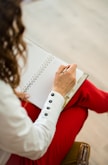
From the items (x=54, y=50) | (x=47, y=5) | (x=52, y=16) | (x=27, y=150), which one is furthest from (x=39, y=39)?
(x=27, y=150)

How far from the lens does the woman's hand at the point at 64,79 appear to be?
930 mm

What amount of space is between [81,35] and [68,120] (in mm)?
1086

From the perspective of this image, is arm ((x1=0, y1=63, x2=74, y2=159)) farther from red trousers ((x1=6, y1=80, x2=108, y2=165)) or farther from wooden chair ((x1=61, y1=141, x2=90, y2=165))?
wooden chair ((x1=61, y1=141, x2=90, y2=165))

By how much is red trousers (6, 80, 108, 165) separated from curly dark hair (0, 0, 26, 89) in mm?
267

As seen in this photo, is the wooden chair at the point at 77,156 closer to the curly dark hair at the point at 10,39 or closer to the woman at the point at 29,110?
the woman at the point at 29,110

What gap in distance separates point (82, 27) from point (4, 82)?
145cm

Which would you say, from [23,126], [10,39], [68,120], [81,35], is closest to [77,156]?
[68,120]

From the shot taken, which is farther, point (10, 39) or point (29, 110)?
point (29, 110)

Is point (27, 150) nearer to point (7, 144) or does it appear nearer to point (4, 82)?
point (7, 144)

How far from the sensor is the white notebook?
962mm

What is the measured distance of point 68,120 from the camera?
0.97 metres

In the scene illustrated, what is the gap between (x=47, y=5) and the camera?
87.7 inches


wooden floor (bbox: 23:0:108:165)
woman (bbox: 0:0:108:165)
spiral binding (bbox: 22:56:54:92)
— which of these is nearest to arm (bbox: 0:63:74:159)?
woman (bbox: 0:0:108:165)

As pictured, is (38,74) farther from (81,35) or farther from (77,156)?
(81,35)
